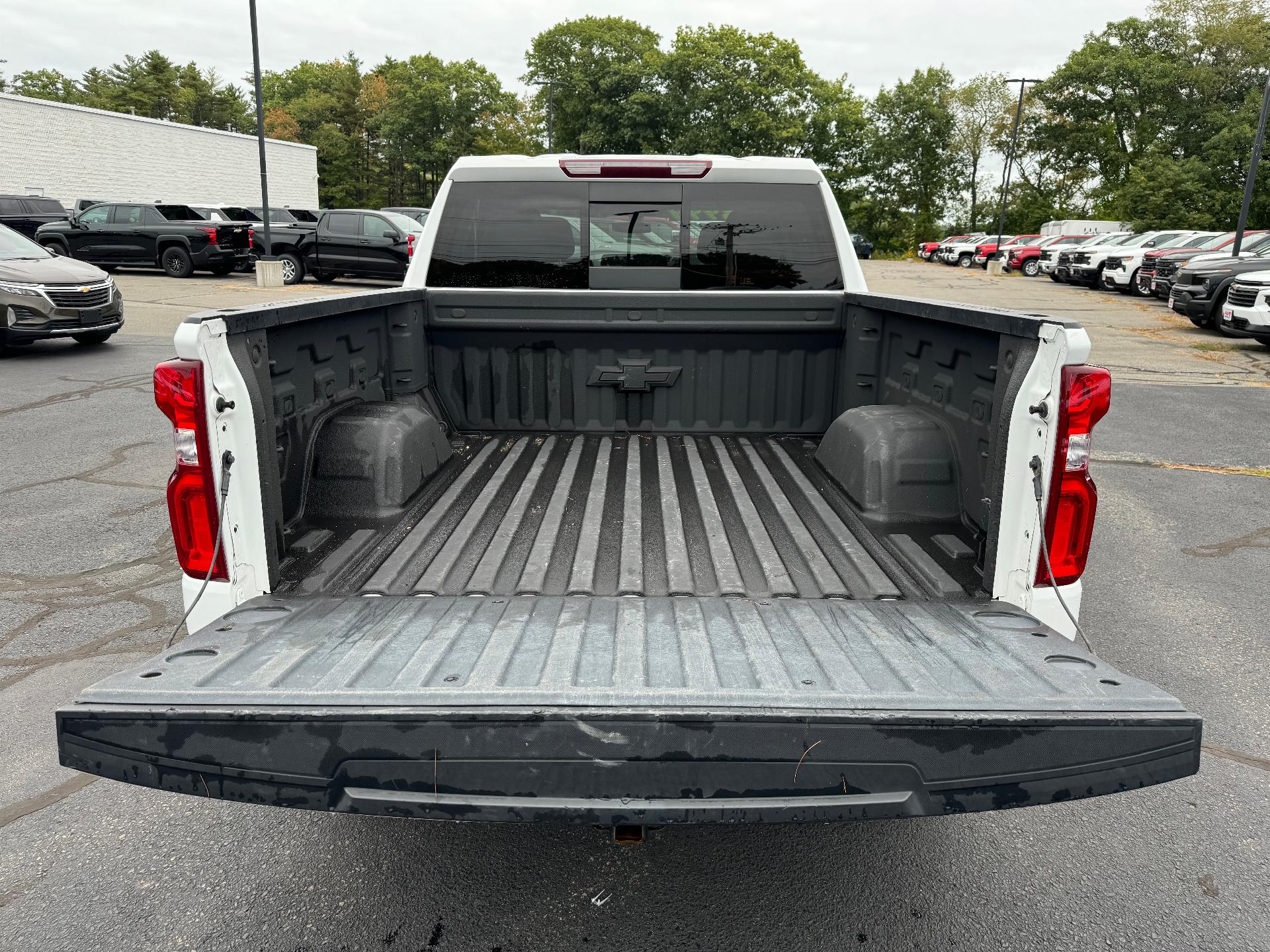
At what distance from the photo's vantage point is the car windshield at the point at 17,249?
11.5 meters

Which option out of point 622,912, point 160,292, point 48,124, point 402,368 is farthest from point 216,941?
Result: point 48,124

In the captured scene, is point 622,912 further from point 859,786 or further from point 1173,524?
point 1173,524

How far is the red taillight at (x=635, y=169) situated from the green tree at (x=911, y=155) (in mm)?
62528

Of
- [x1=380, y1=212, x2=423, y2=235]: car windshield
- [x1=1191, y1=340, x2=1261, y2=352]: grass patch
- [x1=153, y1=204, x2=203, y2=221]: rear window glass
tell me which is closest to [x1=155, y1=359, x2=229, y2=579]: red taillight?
[x1=1191, y1=340, x2=1261, y2=352]: grass patch

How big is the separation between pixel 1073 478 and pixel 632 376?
2407 mm

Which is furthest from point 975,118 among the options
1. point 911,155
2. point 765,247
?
point 765,247

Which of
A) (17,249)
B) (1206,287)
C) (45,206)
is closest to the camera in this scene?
(17,249)

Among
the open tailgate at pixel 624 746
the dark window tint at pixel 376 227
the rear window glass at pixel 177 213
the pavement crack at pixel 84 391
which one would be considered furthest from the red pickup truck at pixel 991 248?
the open tailgate at pixel 624 746

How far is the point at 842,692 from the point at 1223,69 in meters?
56.9

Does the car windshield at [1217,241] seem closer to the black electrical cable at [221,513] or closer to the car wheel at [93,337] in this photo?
the car wheel at [93,337]

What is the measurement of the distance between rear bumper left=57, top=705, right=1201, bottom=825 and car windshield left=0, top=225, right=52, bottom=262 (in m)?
12.3

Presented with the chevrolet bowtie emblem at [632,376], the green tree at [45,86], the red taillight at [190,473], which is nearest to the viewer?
the red taillight at [190,473]

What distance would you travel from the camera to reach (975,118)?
225ft

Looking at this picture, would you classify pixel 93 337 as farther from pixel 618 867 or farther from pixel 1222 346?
pixel 1222 346
